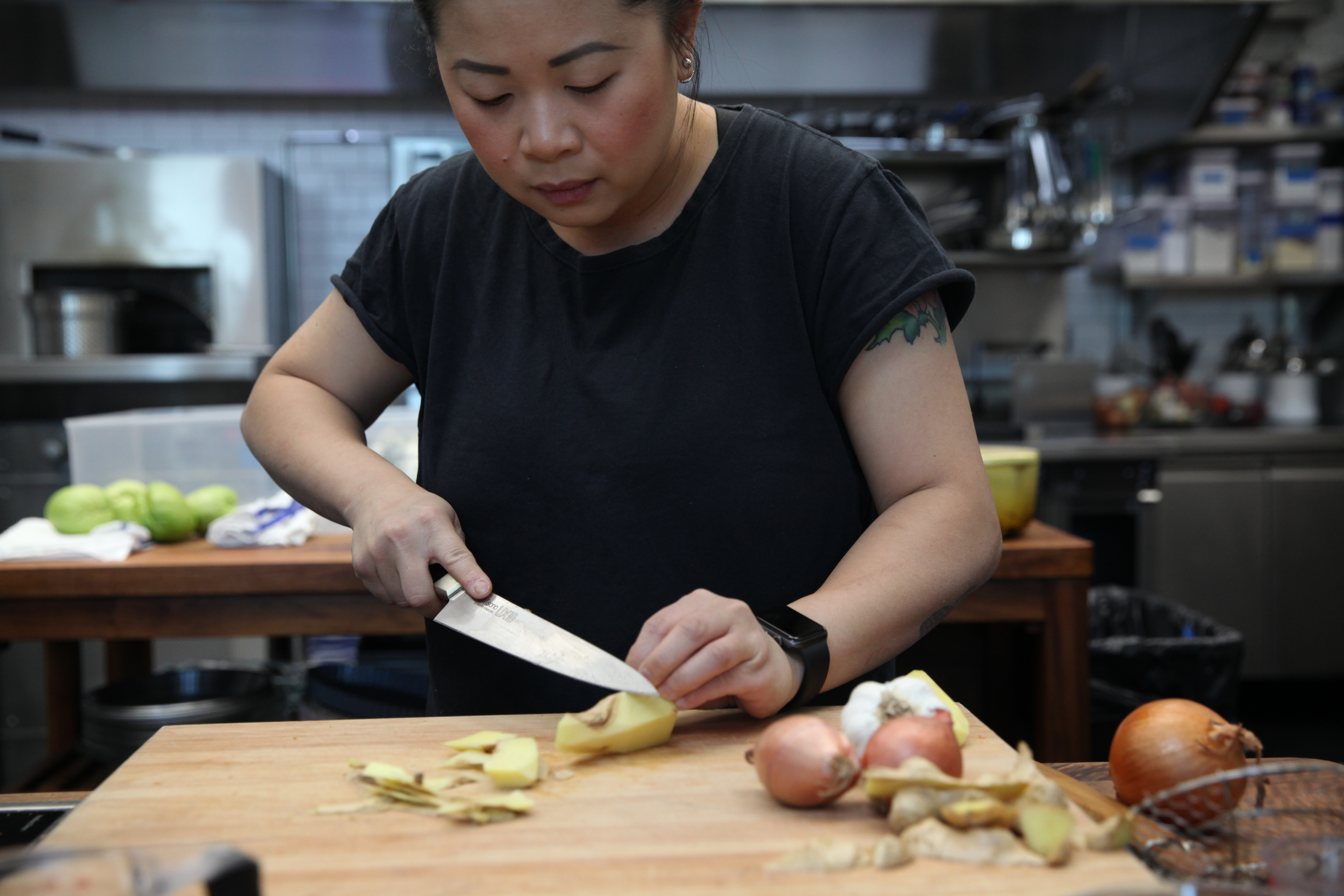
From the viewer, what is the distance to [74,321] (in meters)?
3.75

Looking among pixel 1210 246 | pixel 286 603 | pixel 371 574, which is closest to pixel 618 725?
pixel 371 574

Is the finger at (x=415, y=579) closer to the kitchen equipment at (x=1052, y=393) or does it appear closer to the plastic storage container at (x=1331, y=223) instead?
the kitchen equipment at (x=1052, y=393)

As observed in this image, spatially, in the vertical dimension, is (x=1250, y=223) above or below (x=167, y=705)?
above

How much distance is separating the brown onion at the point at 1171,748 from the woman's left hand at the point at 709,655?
283 millimetres

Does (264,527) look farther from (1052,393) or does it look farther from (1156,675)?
(1052,393)

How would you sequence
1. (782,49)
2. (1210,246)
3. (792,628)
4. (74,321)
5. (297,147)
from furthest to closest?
(297,147), (1210,246), (782,49), (74,321), (792,628)

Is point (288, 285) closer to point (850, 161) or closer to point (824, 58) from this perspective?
point (824, 58)

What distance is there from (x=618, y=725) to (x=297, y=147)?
408 centimetres

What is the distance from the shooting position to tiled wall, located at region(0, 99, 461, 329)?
4.38 meters

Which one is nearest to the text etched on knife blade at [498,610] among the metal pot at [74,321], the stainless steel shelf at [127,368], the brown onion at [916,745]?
the brown onion at [916,745]

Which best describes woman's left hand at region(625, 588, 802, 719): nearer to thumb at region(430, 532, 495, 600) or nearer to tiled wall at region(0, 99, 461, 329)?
thumb at region(430, 532, 495, 600)

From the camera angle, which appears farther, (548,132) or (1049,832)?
(548,132)

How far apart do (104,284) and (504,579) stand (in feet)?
11.7

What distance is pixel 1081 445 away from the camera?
11.7 feet
